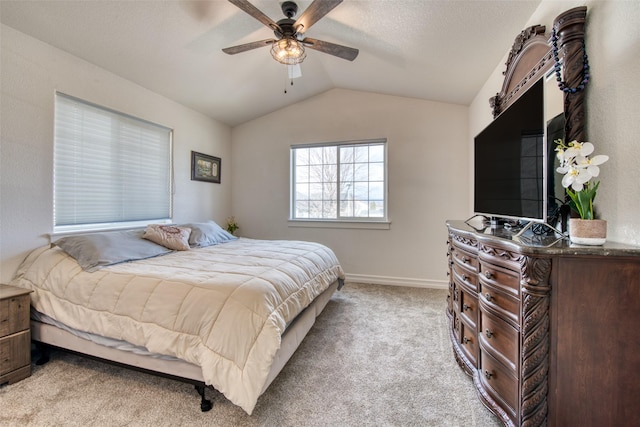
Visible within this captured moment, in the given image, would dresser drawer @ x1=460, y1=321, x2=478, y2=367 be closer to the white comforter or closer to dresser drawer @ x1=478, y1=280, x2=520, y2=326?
dresser drawer @ x1=478, y1=280, x2=520, y2=326

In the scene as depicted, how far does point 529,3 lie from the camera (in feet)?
6.04

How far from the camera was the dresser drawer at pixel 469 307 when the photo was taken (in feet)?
5.37

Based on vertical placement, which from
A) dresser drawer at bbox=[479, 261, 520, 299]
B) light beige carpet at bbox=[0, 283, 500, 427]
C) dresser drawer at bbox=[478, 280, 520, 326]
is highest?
dresser drawer at bbox=[479, 261, 520, 299]

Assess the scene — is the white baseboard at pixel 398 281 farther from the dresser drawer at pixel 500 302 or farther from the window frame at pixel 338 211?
the dresser drawer at pixel 500 302

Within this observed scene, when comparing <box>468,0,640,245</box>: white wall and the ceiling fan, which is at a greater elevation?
the ceiling fan

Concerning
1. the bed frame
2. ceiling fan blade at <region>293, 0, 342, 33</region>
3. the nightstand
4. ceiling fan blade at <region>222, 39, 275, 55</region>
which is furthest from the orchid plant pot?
the nightstand

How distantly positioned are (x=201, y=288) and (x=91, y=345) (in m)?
0.96

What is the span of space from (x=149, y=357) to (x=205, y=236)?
1.64 m

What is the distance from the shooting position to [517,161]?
166 centimetres

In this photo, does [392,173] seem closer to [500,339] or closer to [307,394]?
[500,339]

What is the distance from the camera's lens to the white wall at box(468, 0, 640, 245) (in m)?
1.18

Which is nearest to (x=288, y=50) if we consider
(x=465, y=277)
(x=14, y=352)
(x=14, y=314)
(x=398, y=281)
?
(x=465, y=277)

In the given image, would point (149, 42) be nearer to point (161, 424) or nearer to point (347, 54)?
point (347, 54)

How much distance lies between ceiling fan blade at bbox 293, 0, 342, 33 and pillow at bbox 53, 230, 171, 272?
2241mm
